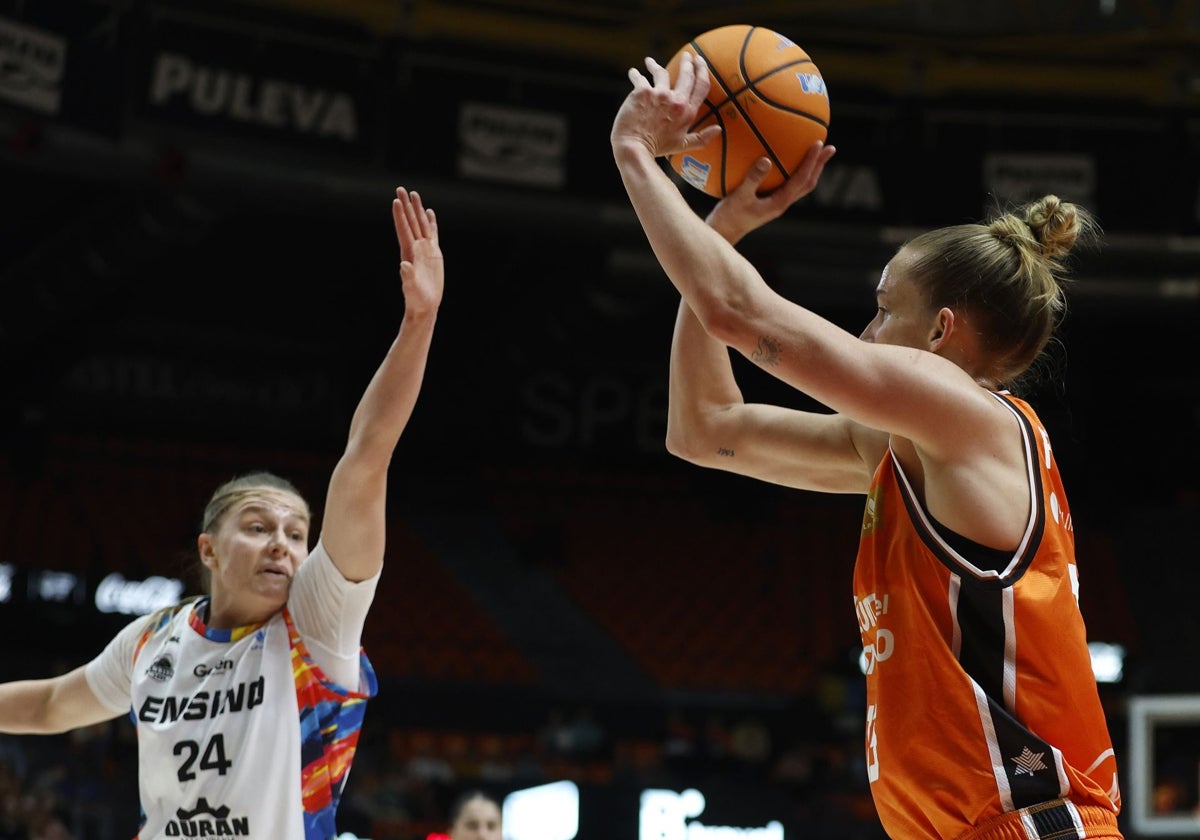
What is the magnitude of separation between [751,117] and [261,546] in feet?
5.22

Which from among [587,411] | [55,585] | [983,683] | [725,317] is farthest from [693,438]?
[587,411]

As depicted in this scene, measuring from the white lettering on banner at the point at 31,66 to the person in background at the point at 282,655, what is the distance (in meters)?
7.92

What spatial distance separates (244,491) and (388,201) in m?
9.27

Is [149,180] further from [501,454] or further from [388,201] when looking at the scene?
[501,454]

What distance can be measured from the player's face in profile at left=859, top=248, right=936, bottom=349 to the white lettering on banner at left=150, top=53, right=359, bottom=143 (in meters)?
→ 9.57

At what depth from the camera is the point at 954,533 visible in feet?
7.27

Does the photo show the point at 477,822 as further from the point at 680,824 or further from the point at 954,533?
the point at 680,824

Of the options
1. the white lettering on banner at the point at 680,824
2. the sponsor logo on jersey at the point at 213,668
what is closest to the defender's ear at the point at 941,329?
the sponsor logo on jersey at the point at 213,668

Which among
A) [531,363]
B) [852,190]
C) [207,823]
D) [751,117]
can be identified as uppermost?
[852,190]

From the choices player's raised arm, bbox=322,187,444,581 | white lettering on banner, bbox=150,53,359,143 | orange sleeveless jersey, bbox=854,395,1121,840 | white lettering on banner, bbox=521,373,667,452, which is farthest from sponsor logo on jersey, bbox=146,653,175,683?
white lettering on banner, bbox=521,373,667,452

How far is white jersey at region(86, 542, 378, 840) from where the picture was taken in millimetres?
3123

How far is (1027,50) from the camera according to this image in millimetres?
13305

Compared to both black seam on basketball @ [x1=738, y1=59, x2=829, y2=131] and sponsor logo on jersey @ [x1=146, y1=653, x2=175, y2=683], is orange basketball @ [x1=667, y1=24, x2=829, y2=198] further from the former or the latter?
sponsor logo on jersey @ [x1=146, y1=653, x2=175, y2=683]

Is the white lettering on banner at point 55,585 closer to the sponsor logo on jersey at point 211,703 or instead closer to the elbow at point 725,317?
the sponsor logo on jersey at point 211,703
